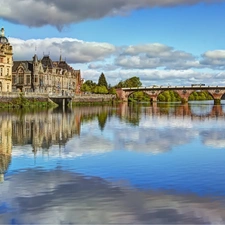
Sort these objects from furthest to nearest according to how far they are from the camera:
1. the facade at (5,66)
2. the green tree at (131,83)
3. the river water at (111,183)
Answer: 1. the green tree at (131,83)
2. the facade at (5,66)
3. the river water at (111,183)

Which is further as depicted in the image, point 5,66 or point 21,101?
point 5,66

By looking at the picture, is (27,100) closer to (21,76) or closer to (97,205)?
(21,76)

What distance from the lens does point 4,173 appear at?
57.3 feet

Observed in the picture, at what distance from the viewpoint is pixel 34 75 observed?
107875mm

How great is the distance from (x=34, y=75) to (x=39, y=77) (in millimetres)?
2484

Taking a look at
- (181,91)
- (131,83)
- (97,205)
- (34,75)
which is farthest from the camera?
(131,83)

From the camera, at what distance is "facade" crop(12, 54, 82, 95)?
108062mm

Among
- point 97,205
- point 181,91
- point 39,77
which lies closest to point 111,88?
point 181,91

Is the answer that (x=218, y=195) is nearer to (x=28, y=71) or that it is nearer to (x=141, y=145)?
(x=141, y=145)

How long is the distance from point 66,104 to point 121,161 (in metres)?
81.5

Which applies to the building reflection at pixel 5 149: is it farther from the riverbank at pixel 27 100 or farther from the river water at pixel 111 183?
the riverbank at pixel 27 100

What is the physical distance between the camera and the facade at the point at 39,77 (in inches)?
4254

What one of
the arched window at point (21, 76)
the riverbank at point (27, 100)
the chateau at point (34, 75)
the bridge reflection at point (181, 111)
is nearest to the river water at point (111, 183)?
the bridge reflection at point (181, 111)

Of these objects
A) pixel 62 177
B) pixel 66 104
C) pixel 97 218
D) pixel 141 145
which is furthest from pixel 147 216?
pixel 66 104
